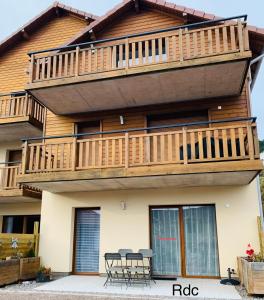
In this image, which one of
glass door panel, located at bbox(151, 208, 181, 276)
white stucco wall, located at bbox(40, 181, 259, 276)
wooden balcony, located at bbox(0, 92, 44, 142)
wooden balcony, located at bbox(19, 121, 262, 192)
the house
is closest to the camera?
wooden balcony, located at bbox(19, 121, 262, 192)

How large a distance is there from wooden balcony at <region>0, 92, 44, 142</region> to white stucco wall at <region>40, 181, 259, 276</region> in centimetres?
296

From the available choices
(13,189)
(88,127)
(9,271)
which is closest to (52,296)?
(9,271)

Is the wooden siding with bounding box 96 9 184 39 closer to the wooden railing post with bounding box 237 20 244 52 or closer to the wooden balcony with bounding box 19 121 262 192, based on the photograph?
the wooden railing post with bounding box 237 20 244 52

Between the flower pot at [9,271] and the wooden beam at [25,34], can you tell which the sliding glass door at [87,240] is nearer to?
the flower pot at [9,271]

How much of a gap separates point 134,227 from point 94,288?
91.4 inches

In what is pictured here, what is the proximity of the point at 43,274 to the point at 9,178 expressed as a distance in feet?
14.5

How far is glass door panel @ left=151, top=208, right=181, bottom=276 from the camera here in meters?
9.40

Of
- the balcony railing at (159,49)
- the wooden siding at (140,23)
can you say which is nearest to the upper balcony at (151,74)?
the balcony railing at (159,49)

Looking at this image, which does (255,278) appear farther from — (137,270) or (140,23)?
(140,23)

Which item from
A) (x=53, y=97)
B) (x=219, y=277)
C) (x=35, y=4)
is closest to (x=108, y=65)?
(x=53, y=97)

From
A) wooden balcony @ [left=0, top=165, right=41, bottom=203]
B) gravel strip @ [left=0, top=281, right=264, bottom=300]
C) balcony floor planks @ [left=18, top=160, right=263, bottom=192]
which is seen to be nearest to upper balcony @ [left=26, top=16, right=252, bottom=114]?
balcony floor planks @ [left=18, top=160, right=263, bottom=192]

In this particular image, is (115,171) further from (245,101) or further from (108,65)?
(245,101)

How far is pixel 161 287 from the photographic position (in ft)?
26.5

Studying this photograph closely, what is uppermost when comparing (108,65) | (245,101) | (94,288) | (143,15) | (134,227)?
(143,15)
